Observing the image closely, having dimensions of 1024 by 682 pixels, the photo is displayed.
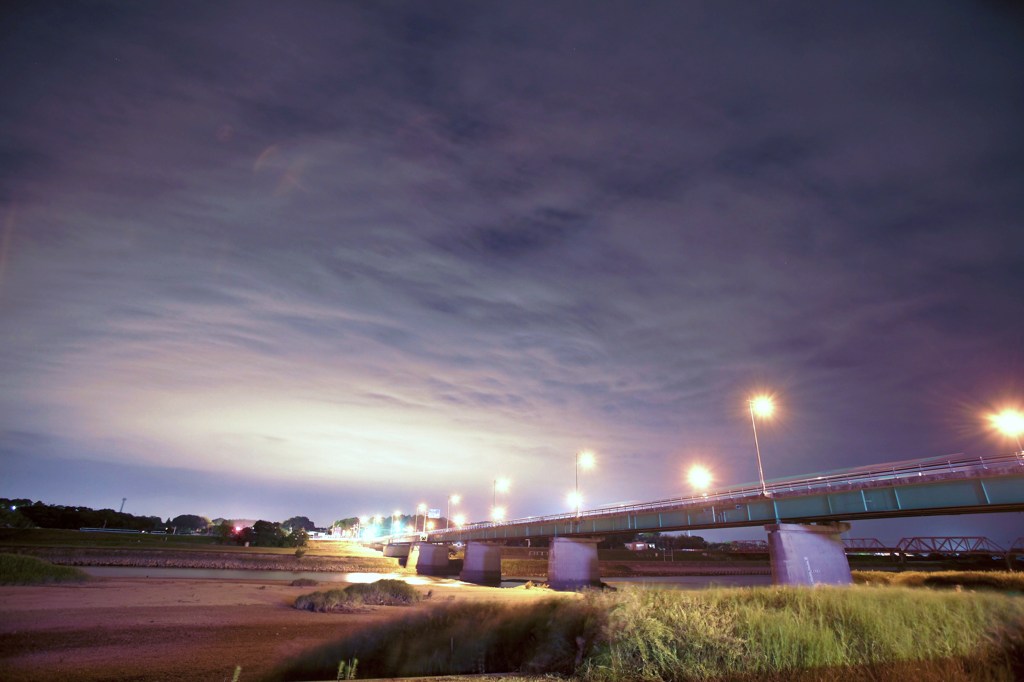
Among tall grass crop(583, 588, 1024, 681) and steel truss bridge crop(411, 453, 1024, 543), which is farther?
steel truss bridge crop(411, 453, 1024, 543)

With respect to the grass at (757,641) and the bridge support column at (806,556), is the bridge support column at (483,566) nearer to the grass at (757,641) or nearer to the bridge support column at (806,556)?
the bridge support column at (806,556)

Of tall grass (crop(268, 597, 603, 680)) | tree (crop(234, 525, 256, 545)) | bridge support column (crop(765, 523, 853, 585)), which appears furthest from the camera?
tree (crop(234, 525, 256, 545))

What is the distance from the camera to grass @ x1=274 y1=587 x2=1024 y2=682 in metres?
9.77

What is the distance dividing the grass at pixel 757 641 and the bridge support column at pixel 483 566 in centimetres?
6881

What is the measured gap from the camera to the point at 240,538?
131125mm

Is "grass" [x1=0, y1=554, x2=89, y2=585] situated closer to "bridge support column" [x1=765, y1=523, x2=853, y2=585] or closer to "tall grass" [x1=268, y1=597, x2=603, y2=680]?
"tall grass" [x1=268, y1=597, x2=603, y2=680]

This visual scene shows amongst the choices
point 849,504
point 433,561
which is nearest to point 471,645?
point 849,504

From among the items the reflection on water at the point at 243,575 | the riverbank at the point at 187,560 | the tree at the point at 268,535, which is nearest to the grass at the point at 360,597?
the reflection on water at the point at 243,575

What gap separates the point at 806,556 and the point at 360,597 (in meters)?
33.5

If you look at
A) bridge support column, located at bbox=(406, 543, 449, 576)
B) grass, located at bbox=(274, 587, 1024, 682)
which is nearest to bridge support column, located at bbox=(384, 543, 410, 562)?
bridge support column, located at bbox=(406, 543, 449, 576)

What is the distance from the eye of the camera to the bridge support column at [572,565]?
59.4m

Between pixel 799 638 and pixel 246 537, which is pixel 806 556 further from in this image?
pixel 246 537

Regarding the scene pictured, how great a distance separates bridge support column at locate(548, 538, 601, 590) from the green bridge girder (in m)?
5.35

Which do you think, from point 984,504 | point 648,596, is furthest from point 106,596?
point 984,504
